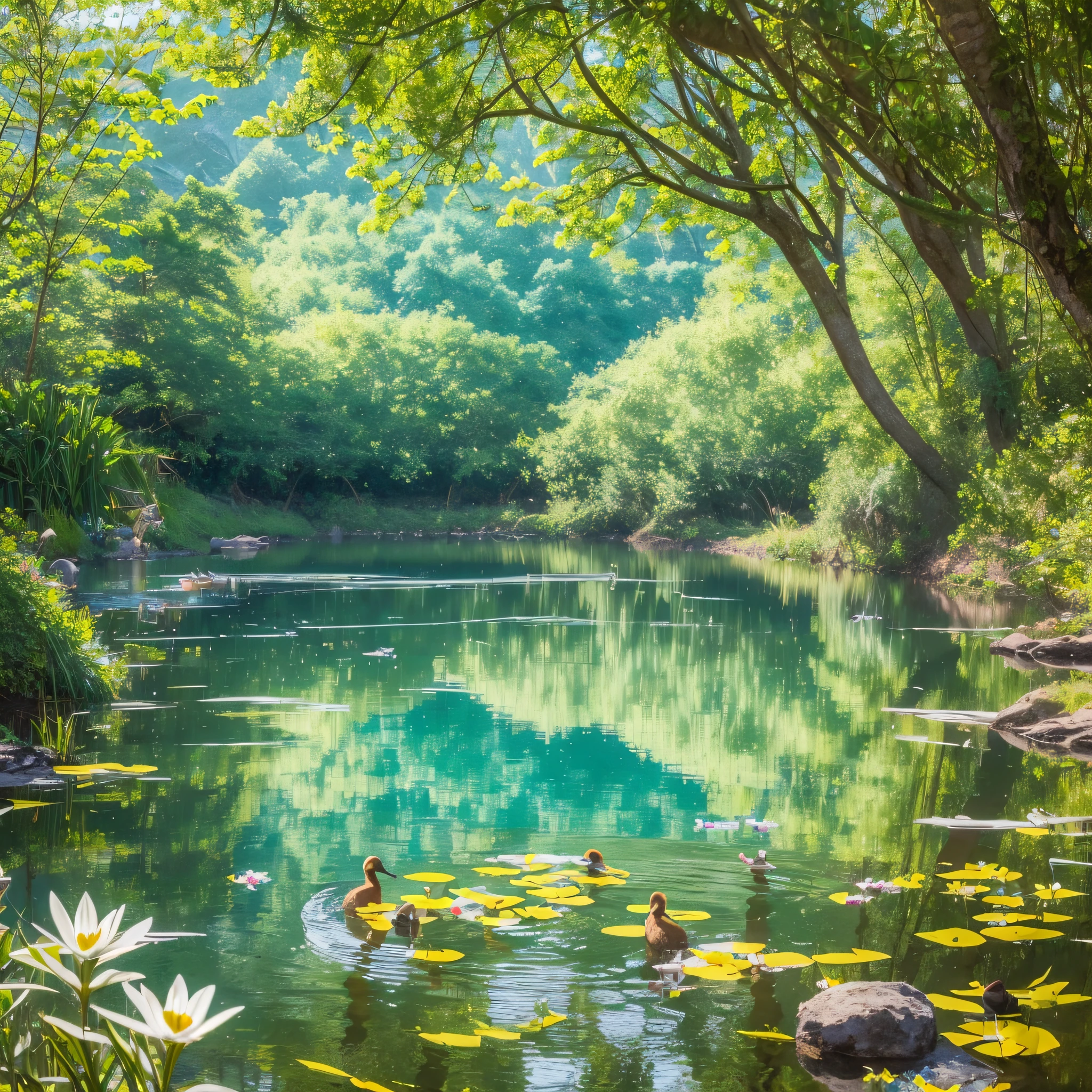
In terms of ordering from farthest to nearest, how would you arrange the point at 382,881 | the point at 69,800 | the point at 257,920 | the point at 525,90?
the point at 525,90 < the point at 69,800 < the point at 382,881 < the point at 257,920

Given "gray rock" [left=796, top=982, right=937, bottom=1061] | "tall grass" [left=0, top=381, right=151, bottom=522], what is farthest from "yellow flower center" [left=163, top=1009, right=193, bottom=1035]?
"tall grass" [left=0, top=381, right=151, bottom=522]

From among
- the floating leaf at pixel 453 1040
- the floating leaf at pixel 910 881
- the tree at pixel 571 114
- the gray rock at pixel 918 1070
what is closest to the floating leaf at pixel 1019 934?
the floating leaf at pixel 910 881

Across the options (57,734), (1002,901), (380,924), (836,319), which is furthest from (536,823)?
(836,319)

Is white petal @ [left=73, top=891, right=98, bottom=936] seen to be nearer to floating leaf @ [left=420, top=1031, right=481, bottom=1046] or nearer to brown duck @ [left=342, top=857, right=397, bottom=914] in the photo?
floating leaf @ [left=420, top=1031, right=481, bottom=1046]

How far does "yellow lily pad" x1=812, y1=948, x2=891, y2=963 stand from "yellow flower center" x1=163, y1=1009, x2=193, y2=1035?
324cm

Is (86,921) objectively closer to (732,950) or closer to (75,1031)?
(75,1031)

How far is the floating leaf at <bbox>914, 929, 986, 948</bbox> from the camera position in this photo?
15.1 feet

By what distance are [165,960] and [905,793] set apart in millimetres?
4742

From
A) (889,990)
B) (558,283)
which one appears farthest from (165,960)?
(558,283)

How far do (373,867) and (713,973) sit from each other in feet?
5.25

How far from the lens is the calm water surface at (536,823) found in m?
3.90

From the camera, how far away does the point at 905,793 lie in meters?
7.37

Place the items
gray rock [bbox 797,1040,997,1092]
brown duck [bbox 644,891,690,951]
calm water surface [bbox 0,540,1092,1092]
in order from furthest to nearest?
brown duck [bbox 644,891,690,951]
calm water surface [bbox 0,540,1092,1092]
gray rock [bbox 797,1040,997,1092]

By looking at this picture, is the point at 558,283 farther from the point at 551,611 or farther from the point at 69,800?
the point at 69,800
